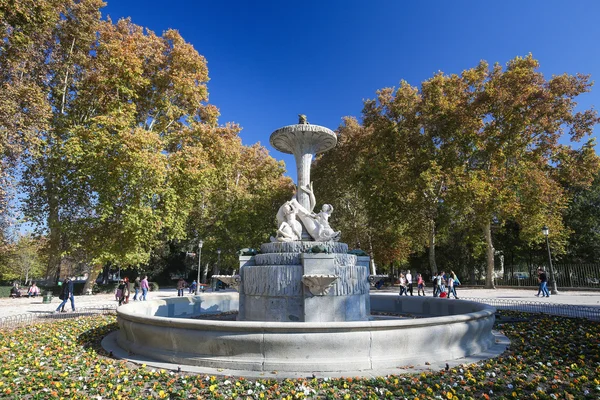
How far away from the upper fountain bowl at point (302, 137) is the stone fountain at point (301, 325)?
1.2 inches

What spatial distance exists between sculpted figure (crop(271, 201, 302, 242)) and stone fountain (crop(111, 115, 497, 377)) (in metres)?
0.03

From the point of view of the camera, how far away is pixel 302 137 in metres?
10.8

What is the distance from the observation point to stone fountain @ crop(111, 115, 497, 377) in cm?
549

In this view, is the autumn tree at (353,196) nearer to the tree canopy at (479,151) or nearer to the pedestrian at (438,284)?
the tree canopy at (479,151)

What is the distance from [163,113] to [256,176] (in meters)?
15.1

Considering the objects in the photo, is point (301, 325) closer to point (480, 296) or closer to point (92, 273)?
point (480, 296)

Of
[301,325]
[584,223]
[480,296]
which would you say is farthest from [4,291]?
[584,223]

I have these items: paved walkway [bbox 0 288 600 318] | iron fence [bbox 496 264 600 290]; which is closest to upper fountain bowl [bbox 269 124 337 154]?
paved walkway [bbox 0 288 600 318]

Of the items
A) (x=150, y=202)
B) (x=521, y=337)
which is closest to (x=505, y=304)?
(x=521, y=337)

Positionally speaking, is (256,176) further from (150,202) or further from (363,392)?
(363,392)

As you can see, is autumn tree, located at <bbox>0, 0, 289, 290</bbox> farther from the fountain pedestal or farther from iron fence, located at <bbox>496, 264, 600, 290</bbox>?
iron fence, located at <bbox>496, 264, 600, 290</bbox>

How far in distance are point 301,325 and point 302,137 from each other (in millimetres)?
6530

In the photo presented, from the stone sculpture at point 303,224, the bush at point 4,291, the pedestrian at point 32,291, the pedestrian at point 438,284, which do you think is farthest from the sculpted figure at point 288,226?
the bush at point 4,291

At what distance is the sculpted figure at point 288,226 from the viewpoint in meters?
9.46
